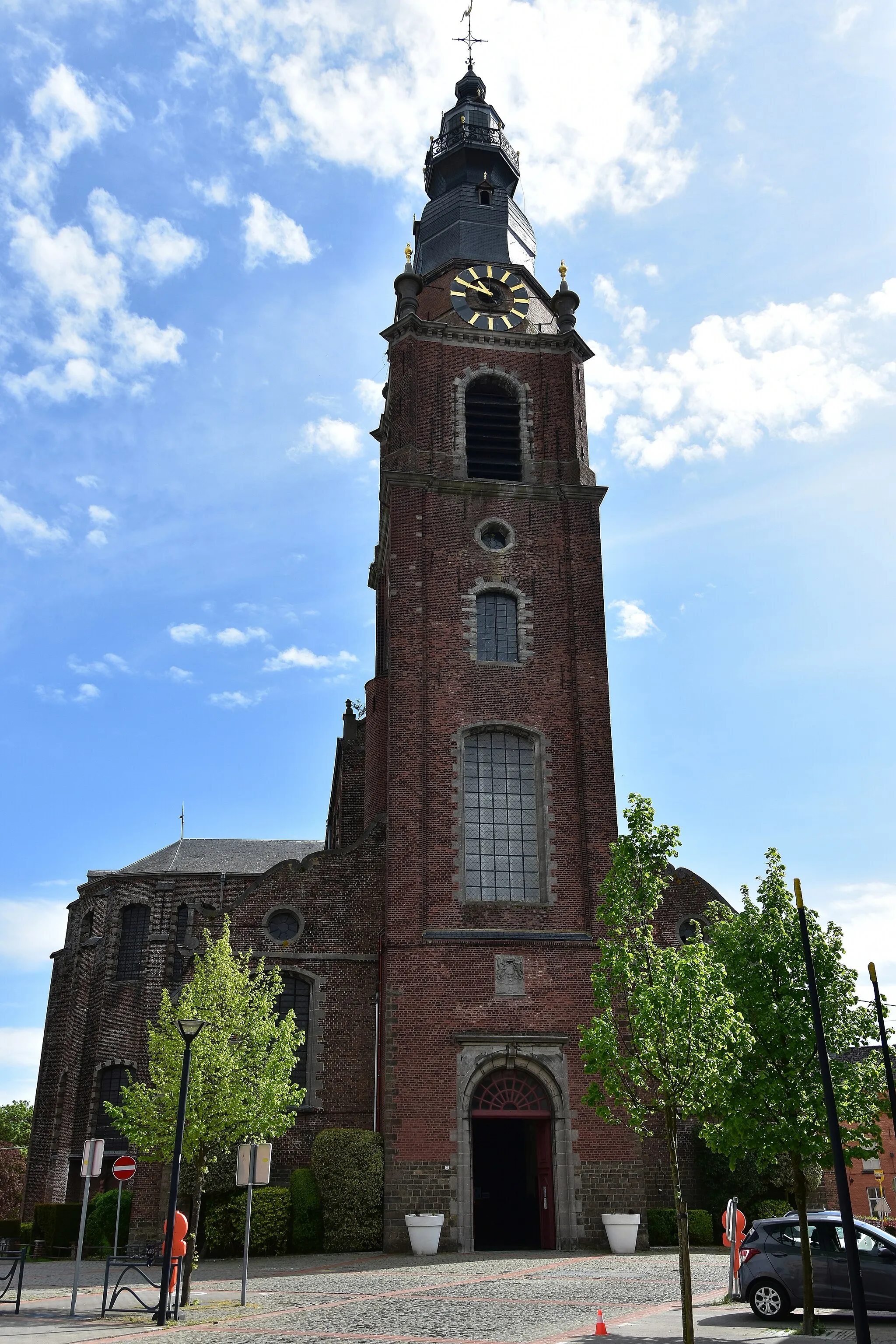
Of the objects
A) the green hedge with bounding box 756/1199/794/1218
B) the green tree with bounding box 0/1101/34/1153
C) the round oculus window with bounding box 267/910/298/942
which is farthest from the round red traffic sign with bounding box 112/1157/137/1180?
the green tree with bounding box 0/1101/34/1153

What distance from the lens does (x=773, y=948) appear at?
15.1 m

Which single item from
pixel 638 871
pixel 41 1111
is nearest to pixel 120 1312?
pixel 638 871

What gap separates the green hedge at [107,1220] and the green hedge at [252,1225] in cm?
749

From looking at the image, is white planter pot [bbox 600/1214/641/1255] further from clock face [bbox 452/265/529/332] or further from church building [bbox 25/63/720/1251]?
clock face [bbox 452/265/529/332]

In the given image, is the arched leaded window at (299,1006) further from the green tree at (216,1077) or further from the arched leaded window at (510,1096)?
the arched leaded window at (510,1096)

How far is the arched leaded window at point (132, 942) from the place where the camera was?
39281 mm

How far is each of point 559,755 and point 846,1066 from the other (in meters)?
15.3

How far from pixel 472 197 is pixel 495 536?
626 inches

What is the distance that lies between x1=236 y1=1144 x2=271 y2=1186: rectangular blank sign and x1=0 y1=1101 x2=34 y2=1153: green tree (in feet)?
200

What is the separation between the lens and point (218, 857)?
44375 millimetres

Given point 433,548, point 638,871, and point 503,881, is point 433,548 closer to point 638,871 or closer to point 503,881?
point 503,881

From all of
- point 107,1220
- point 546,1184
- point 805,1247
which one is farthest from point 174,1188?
point 107,1220

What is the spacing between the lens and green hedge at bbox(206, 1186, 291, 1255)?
76.6 ft

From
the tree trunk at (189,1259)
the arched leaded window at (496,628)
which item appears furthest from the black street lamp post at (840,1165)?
the arched leaded window at (496,628)
